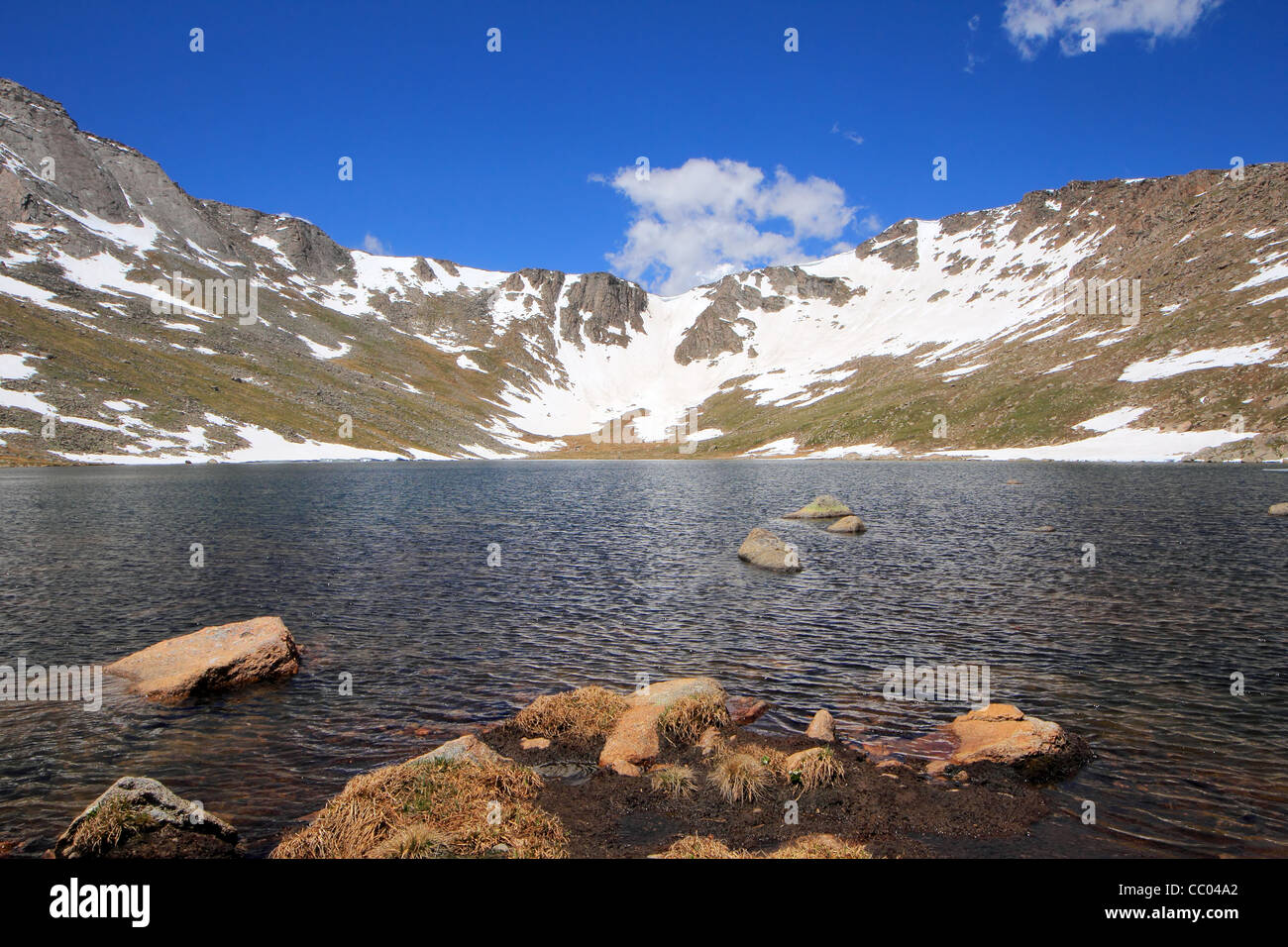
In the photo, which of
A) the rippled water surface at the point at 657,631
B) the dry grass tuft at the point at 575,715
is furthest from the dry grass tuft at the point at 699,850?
the dry grass tuft at the point at 575,715

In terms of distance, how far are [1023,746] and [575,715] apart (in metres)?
10.5

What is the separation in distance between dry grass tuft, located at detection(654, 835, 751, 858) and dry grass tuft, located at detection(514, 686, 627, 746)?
5.47m

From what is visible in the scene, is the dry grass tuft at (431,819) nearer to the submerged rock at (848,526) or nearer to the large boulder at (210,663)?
the large boulder at (210,663)

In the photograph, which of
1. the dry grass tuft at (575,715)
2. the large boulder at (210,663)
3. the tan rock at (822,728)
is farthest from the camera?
the large boulder at (210,663)

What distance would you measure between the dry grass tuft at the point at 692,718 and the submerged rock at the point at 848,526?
118 ft

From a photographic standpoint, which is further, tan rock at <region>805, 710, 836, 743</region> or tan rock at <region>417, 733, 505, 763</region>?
tan rock at <region>805, 710, 836, 743</region>

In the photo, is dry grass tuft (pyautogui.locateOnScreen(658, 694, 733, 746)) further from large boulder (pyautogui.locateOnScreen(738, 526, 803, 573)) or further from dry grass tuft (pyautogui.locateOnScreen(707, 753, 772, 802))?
large boulder (pyautogui.locateOnScreen(738, 526, 803, 573))

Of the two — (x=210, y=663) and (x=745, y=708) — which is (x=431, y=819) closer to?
(x=745, y=708)

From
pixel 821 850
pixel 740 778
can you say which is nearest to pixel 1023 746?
pixel 740 778

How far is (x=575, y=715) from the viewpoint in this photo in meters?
17.7

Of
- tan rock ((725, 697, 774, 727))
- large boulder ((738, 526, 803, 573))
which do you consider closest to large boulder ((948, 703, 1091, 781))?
tan rock ((725, 697, 774, 727))

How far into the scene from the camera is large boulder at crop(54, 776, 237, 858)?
11.2 m

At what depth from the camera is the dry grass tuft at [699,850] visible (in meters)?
11.3
